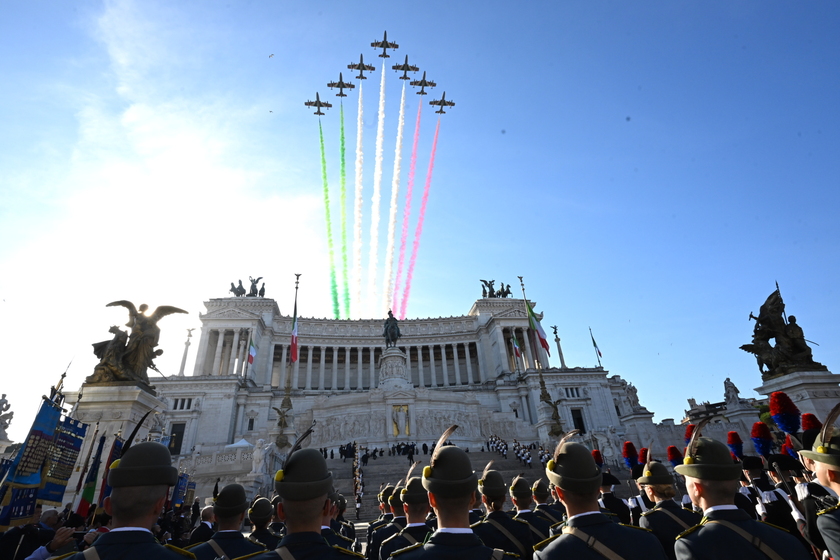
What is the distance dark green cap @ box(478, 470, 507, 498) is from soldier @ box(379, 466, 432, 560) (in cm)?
108

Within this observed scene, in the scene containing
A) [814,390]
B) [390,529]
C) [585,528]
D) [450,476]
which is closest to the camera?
[585,528]

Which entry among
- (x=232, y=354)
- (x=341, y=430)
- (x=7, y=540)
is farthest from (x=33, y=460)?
(x=232, y=354)

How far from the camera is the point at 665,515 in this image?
5.70m

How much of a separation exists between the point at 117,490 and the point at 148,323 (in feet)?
34.6

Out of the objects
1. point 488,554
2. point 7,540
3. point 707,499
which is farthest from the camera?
point 7,540

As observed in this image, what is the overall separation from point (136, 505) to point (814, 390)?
70.3 feet

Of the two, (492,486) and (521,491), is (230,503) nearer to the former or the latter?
(492,486)

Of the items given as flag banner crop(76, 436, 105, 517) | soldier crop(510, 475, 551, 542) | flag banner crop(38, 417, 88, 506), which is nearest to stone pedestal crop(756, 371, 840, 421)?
soldier crop(510, 475, 551, 542)

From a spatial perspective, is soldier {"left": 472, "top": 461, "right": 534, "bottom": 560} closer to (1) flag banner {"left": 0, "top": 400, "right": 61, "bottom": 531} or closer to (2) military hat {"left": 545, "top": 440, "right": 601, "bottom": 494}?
(2) military hat {"left": 545, "top": 440, "right": 601, "bottom": 494}

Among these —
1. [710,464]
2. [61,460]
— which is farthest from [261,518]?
[710,464]

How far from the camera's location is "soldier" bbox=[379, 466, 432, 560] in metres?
5.27

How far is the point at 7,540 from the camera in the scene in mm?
6473

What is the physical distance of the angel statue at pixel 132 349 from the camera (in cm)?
1188

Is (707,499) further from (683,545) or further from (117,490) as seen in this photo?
(117,490)
